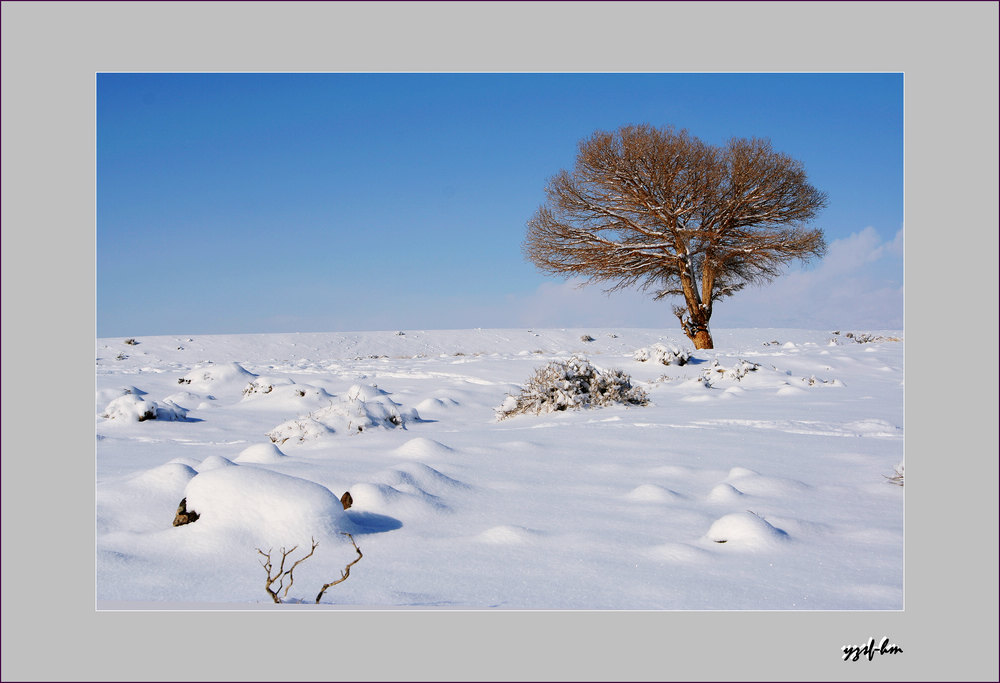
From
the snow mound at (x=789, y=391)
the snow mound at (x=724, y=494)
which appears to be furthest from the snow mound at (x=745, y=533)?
the snow mound at (x=789, y=391)

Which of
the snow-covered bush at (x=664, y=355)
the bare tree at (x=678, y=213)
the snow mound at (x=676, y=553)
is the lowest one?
the snow mound at (x=676, y=553)

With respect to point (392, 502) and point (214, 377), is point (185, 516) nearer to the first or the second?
point (392, 502)

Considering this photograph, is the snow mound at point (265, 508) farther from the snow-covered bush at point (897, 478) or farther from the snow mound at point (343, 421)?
the snow-covered bush at point (897, 478)

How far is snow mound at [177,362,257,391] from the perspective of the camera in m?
8.59

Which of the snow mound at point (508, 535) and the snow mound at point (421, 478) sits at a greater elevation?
the snow mound at point (421, 478)

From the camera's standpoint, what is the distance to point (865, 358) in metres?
10.4

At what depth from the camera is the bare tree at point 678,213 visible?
1440 centimetres

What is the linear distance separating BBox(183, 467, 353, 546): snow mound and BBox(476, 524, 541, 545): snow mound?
0.54 m

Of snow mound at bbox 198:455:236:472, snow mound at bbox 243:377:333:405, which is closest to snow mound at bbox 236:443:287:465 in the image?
snow mound at bbox 198:455:236:472

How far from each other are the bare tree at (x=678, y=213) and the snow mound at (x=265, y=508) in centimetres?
1282

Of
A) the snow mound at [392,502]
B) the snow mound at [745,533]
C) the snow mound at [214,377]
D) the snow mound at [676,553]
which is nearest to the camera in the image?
the snow mound at [676,553]

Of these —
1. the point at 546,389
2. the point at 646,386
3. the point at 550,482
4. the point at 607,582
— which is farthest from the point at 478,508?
the point at 646,386

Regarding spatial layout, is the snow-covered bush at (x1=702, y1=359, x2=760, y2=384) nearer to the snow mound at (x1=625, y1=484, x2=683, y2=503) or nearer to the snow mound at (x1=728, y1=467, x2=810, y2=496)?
the snow mound at (x1=728, y1=467, x2=810, y2=496)

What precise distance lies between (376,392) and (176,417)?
1886 millimetres
